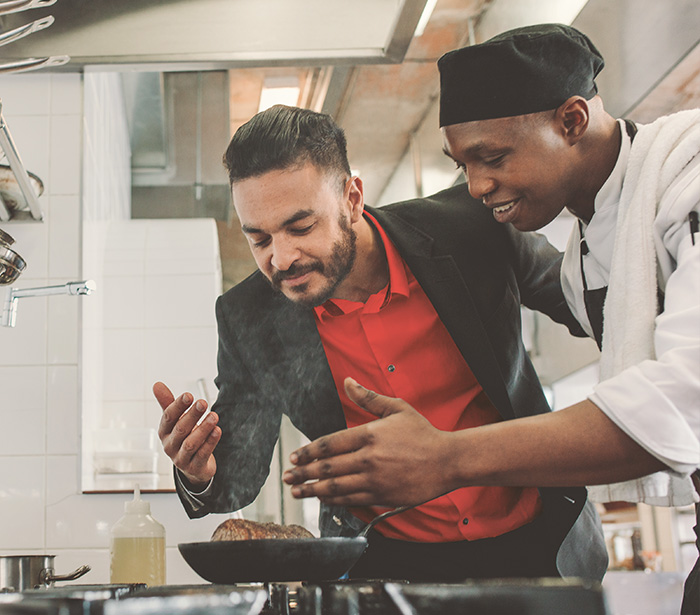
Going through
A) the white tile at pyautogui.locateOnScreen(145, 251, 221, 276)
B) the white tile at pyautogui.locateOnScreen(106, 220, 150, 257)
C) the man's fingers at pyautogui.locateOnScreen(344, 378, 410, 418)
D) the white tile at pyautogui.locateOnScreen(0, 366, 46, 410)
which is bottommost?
the man's fingers at pyautogui.locateOnScreen(344, 378, 410, 418)

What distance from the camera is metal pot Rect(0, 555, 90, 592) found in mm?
1341

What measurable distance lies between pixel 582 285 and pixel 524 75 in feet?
1.37

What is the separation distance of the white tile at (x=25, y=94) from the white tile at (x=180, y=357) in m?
0.75

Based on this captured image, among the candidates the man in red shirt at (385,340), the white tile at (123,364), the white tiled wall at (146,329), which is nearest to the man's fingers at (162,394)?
the man in red shirt at (385,340)

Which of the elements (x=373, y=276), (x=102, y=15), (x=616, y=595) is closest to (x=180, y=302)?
(x=373, y=276)

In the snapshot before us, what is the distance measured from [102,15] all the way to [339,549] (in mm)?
1796

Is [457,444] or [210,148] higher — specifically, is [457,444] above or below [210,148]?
below

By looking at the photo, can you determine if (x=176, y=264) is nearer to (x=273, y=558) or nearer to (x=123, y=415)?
(x=123, y=415)

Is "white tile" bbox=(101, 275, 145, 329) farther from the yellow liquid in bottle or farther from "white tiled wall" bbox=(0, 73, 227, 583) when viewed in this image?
the yellow liquid in bottle

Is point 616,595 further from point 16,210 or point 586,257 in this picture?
point 16,210

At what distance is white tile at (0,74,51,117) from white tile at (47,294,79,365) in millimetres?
532

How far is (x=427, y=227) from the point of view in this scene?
1.61 m

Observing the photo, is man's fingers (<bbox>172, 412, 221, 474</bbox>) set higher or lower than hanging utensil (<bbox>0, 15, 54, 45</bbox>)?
lower

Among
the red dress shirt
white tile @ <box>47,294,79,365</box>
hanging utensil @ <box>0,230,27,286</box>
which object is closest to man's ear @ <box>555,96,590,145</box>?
the red dress shirt
